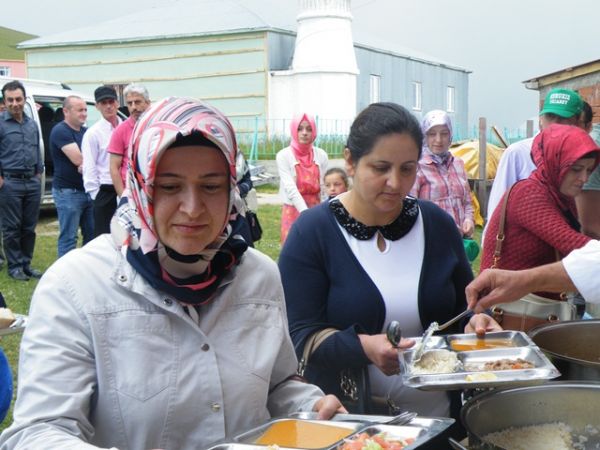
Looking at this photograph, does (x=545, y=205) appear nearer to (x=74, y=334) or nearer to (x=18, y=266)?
(x=74, y=334)

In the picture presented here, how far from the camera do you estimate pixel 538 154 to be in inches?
138

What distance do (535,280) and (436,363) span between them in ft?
1.71

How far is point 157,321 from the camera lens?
5.54 ft

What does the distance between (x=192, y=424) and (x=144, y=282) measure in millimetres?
344

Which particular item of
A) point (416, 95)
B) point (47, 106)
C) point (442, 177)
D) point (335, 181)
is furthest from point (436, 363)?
point (416, 95)

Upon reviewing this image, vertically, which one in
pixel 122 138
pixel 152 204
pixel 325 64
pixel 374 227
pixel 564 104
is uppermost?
pixel 325 64

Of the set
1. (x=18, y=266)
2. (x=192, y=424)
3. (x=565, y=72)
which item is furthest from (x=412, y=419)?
(x=565, y=72)

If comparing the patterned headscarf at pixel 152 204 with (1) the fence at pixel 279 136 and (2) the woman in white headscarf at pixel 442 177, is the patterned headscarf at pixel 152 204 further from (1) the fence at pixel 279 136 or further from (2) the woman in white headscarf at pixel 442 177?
(1) the fence at pixel 279 136

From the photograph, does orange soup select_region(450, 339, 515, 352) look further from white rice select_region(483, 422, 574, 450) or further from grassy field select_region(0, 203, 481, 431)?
grassy field select_region(0, 203, 481, 431)

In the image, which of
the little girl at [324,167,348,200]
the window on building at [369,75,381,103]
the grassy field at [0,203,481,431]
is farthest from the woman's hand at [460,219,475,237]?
the window on building at [369,75,381,103]

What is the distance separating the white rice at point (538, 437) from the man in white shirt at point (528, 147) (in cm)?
314

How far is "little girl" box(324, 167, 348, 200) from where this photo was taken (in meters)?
6.75

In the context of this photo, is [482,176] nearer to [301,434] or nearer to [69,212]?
[69,212]

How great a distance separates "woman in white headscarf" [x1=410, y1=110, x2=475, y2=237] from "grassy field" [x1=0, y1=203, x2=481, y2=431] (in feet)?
8.23
